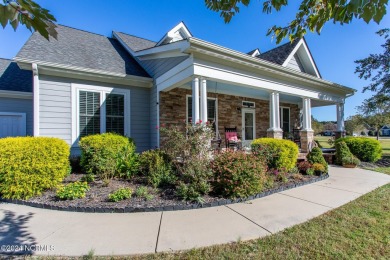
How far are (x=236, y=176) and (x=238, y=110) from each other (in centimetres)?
717

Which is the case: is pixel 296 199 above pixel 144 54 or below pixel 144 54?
below

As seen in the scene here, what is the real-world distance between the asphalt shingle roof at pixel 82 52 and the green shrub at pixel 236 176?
18.0ft

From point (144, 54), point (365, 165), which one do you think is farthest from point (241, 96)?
point (365, 165)

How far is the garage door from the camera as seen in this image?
9227 millimetres

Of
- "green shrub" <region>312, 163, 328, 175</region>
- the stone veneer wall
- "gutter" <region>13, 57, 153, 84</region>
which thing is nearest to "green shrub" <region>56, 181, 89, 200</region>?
the stone veneer wall

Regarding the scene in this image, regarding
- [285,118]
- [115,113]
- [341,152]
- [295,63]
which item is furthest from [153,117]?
[285,118]

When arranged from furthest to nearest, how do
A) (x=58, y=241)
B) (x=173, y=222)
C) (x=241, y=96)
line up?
(x=241, y=96) < (x=173, y=222) < (x=58, y=241)

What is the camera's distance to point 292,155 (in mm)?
6672

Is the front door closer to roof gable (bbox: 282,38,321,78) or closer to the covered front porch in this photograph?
the covered front porch

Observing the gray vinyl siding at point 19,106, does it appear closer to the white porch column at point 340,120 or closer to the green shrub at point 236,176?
the green shrub at point 236,176

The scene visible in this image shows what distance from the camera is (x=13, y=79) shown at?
1002 cm

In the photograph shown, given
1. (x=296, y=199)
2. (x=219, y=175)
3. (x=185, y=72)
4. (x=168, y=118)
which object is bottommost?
(x=296, y=199)

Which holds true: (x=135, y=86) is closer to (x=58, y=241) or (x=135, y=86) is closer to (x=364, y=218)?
(x=58, y=241)

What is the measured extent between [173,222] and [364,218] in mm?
3188
